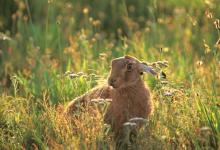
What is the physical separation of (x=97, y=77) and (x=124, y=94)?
0.63 m

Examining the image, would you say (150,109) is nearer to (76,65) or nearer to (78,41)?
(76,65)

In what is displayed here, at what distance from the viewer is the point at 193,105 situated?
618 centimetres

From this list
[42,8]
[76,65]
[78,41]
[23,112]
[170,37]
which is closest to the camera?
[23,112]

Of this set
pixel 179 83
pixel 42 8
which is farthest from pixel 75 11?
pixel 179 83

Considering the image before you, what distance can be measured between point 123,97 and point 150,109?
0.27 m

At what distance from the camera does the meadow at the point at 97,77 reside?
19.4 feet

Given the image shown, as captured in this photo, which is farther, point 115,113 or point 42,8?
point 42,8

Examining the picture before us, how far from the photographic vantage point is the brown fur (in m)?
6.42

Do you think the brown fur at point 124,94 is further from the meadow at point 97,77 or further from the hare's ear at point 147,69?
the meadow at point 97,77

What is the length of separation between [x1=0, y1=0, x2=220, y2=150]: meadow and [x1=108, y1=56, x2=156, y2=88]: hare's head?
245 millimetres

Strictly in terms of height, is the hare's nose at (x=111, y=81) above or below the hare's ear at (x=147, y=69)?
below

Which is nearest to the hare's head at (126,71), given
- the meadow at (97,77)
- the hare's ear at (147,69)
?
the hare's ear at (147,69)

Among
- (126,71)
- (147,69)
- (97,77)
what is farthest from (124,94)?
(97,77)

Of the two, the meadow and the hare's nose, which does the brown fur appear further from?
the meadow
